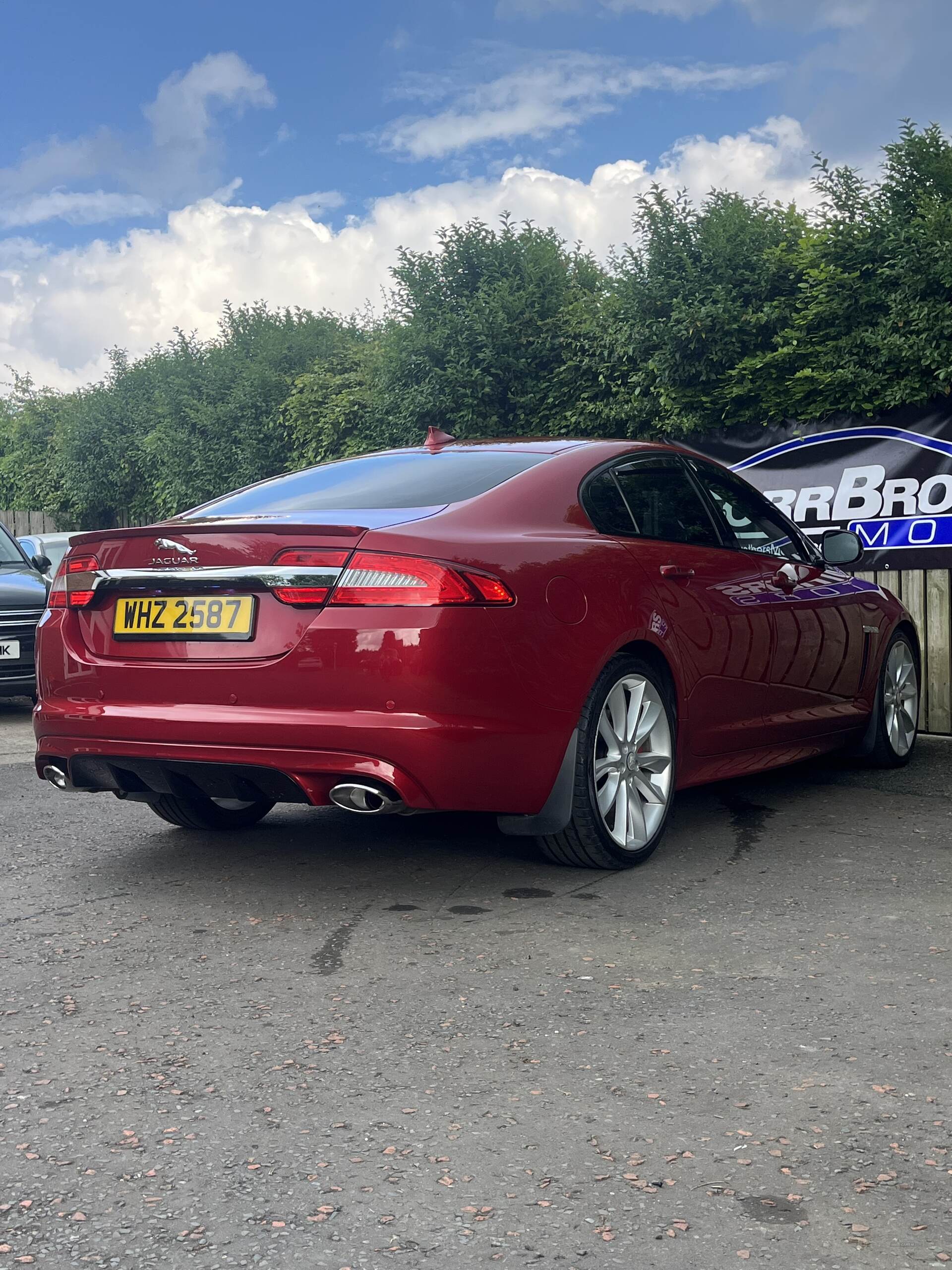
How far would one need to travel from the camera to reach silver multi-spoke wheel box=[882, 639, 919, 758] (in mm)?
7129

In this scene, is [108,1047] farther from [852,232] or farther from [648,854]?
[852,232]

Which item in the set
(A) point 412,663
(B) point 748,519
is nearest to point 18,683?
(B) point 748,519

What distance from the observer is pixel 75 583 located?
4.71 metres

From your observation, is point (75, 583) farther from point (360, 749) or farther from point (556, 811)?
point (556, 811)

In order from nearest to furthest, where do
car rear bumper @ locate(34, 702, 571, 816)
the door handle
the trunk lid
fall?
car rear bumper @ locate(34, 702, 571, 816) < the trunk lid < the door handle

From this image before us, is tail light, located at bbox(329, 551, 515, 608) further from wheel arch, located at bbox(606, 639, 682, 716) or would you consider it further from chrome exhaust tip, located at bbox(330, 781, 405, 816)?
wheel arch, located at bbox(606, 639, 682, 716)

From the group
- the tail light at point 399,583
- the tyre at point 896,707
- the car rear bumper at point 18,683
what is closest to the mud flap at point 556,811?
the tail light at point 399,583

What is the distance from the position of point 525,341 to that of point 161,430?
805cm

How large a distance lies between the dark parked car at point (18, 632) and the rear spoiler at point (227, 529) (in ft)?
18.7

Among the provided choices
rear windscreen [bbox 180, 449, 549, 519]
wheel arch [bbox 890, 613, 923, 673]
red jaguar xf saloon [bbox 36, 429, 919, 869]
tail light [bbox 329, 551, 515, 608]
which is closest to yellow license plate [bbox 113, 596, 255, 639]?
red jaguar xf saloon [bbox 36, 429, 919, 869]

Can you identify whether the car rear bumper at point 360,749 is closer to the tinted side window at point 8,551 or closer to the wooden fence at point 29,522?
the tinted side window at point 8,551

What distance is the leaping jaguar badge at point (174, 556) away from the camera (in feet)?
14.4

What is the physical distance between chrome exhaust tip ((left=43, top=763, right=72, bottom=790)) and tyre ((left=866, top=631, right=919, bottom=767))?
404 cm

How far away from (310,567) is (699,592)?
5.58ft
